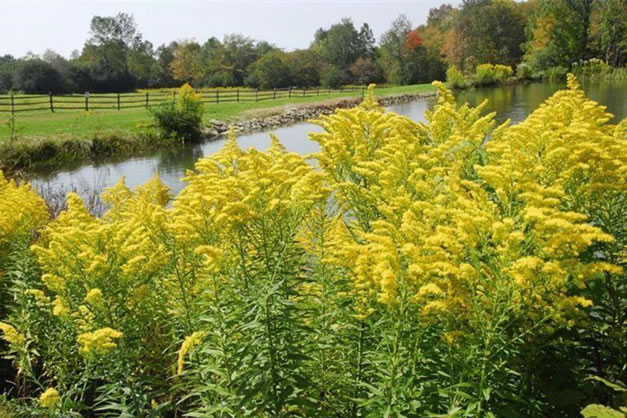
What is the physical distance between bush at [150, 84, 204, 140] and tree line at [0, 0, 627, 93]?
3078cm

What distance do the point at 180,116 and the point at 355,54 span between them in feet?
187

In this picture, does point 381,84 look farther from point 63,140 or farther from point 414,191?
point 414,191

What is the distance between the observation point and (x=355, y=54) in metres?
77.0

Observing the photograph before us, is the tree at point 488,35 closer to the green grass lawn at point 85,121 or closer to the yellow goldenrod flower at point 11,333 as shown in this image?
the green grass lawn at point 85,121

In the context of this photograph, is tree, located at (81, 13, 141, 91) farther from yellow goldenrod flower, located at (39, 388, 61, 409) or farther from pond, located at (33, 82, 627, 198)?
yellow goldenrod flower, located at (39, 388, 61, 409)

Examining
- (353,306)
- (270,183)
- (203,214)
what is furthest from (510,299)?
(203,214)

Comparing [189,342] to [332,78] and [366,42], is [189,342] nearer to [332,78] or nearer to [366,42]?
[332,78]

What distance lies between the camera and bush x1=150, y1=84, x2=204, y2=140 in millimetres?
24000

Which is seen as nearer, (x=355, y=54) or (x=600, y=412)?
(x=600, y=412)

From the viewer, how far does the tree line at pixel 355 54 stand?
52.8 metres

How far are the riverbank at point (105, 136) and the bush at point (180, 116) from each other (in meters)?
0.59

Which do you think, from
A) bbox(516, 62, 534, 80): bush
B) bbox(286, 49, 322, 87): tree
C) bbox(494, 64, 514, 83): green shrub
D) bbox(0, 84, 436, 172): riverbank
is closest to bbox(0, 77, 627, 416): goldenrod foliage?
bbox(0, 84, 436, 172): riverbank

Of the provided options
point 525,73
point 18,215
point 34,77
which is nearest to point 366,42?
point 525,73

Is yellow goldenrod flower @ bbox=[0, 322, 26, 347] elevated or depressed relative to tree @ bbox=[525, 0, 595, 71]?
depressed
